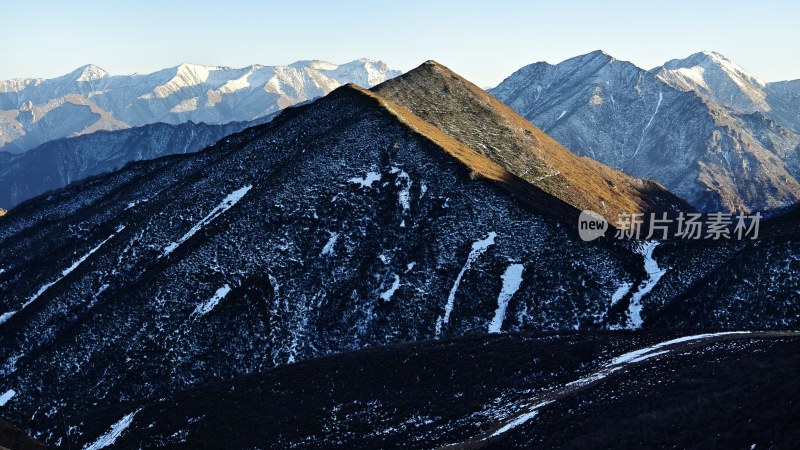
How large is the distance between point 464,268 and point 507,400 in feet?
96.6

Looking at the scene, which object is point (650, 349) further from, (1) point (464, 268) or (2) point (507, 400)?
(1) point (464, 268)

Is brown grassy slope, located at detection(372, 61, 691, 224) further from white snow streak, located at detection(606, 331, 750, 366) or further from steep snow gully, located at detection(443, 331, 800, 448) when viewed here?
steep snow gully, located at detection(443, 331, 800, 448)

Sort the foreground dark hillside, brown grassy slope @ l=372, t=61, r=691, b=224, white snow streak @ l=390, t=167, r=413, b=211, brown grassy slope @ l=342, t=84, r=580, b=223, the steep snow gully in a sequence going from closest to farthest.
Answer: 1. the foreground dark hillside
2. the steep snow gully
3. brown grassy slope @ l=342, t=84, r=580, b=223
4. white snow streak @ l=390, t=167, r=413, b=211
5. brown grassy slope @ l=372, t=61, r=691, b=224

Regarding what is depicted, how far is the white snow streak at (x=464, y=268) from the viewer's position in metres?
66.2

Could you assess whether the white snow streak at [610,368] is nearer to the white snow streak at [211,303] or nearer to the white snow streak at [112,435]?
the white snow streak at [112,435]

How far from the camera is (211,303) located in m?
70.2

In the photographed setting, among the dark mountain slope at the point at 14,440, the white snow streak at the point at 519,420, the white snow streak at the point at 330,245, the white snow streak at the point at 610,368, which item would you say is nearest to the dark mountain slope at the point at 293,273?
the white snow streak at the point at 330,245

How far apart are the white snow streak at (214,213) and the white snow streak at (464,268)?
3345cm

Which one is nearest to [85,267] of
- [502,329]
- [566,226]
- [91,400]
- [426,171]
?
[91,400]

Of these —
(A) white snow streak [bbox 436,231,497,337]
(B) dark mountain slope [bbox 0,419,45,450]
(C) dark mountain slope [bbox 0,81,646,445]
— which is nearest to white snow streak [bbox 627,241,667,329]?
(C) dark mountain slope [bbox 0,81,646,445]

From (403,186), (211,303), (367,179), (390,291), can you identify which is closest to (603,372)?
(390,291)

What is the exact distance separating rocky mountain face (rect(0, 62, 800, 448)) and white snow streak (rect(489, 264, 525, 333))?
0.24 metres

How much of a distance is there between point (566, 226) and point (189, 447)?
46205 millimetres

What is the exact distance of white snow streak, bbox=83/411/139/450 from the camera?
5258 centimetres
